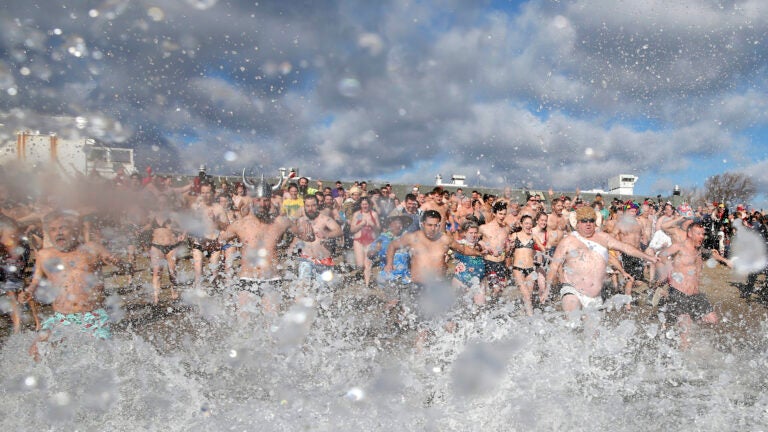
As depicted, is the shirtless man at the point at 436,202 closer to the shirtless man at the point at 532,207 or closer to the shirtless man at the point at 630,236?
the shirtless man at the point at 532,207

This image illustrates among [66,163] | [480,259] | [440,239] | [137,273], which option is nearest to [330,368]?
[440,239]

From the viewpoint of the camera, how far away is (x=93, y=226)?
18.0 ft

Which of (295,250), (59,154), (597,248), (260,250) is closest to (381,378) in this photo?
(260,250)

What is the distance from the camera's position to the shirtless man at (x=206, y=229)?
7.15 metres

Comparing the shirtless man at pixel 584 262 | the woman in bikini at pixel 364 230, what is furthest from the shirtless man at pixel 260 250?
the shirtless man at pixel 584 262

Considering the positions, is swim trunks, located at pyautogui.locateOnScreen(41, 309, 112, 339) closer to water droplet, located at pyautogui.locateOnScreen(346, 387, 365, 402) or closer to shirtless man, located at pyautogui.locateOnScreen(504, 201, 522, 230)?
water droplet, located at pyautogui.locateOnScreen(346, 387, 365, 402)

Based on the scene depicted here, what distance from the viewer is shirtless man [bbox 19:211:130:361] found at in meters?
4.08

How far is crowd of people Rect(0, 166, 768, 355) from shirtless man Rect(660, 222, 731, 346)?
0.04 ft

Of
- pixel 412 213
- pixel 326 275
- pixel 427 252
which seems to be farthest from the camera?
pixel 412 213

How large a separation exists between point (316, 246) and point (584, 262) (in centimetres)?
305

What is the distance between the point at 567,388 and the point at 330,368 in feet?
6.47

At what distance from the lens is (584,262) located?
504 cm

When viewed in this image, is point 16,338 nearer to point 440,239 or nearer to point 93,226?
point 93,226

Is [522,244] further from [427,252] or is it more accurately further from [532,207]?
[427,252]
